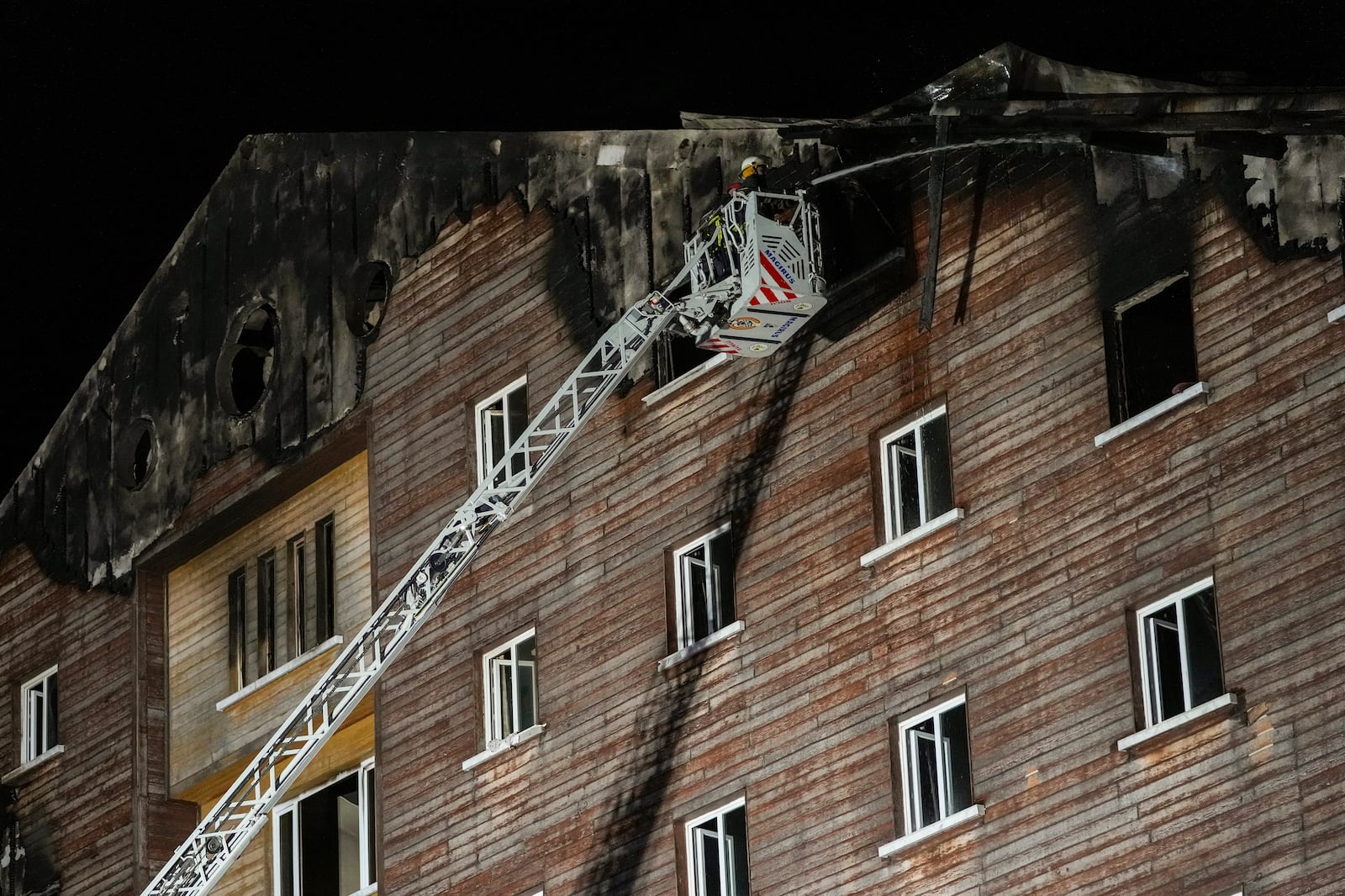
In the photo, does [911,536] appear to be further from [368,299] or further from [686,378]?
[368,299]

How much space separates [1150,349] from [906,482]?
378 centimetres

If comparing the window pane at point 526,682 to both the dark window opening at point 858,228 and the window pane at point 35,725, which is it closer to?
the dark window opening at point 858,228

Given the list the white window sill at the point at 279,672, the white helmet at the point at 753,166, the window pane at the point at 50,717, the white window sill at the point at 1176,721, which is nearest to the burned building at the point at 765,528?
the white window sill at the point at 1176,721

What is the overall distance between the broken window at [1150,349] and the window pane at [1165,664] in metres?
2.49

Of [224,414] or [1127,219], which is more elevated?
[224,414]

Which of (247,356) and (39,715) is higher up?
(247,356)

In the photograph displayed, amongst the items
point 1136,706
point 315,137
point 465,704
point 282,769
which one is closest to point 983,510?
point 1136,706

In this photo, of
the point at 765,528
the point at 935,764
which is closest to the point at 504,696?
the point at 765,528

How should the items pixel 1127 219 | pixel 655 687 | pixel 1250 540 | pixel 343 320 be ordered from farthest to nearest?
pixel 343 320 → pixel 655 687 → pixel 1127 219 → pixel 1250 540

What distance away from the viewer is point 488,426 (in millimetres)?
40562

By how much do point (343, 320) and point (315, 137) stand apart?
3.67 meters

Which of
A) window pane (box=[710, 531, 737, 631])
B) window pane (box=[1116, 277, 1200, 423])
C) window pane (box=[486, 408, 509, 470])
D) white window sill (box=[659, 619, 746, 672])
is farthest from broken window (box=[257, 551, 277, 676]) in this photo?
window pane (box=[1116, 277, 1200, 423])

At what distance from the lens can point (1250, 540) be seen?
29844mm

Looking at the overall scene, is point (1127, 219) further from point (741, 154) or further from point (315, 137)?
point (315, 137)
